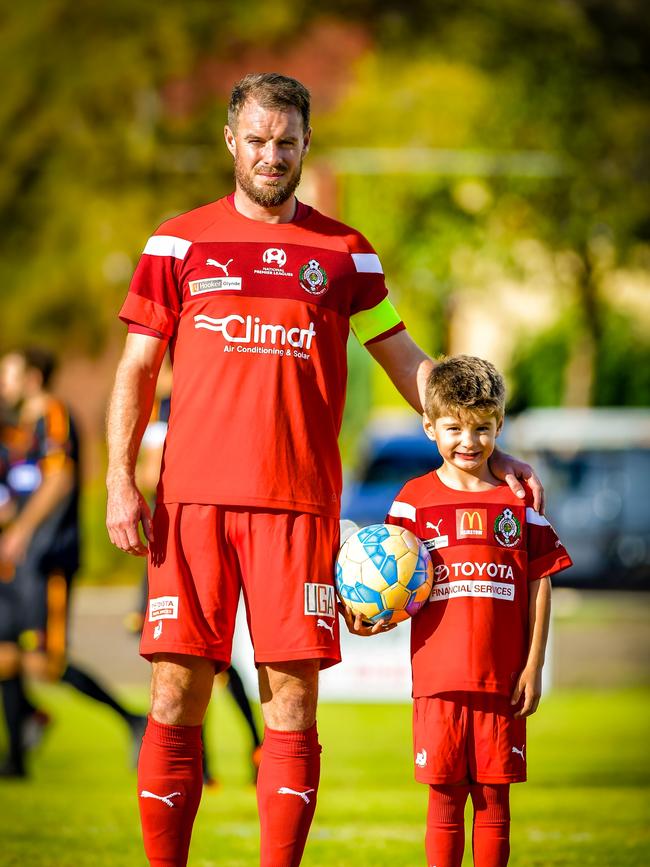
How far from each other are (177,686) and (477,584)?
1023 millimetres

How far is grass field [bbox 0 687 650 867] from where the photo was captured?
621cm

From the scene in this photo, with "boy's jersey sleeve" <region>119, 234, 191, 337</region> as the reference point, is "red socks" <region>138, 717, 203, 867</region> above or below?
below

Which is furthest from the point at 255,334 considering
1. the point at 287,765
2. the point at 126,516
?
the point at 287,765

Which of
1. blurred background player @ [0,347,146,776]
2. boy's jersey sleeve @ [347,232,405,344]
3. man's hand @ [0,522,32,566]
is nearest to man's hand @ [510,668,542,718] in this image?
boy's jersey sleeve @ [347,232,405,344]

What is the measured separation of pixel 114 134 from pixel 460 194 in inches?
235

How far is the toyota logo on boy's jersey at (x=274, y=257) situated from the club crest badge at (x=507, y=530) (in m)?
1.09

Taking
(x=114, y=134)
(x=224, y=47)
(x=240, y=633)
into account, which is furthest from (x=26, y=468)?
(x=224, y=47)

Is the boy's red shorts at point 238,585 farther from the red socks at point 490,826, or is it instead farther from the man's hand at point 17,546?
the man's hand at point 17,546

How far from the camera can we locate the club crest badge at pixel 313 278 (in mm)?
4625

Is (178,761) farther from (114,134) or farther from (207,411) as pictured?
(114,134)

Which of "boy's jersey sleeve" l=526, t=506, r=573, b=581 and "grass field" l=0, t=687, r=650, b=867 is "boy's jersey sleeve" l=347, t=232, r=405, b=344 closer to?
"boy's jersey sleeve" l=526, t=506, r=573, b=581

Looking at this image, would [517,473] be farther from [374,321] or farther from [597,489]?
[597,489]

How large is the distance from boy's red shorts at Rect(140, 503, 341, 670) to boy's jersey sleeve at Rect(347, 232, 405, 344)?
28.2 inches

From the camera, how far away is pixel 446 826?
15.6 ft
